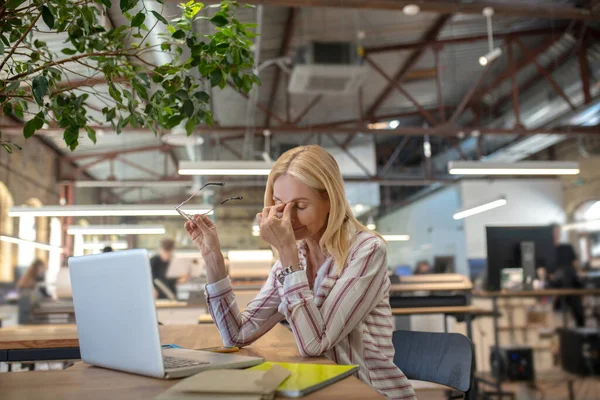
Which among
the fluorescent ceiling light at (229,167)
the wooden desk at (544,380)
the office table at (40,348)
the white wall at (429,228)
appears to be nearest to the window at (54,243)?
the white wall at (429,228)

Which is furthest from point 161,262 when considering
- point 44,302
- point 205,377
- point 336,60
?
point 205,377

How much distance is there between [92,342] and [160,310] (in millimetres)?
5331

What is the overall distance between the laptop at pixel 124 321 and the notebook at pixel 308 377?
127 millimetres

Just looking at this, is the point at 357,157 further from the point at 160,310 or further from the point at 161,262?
the point at 160,310

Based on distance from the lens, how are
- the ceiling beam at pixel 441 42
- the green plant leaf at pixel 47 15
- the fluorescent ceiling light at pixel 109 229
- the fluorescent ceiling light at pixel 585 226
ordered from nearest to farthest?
the green plant leaf at pixel 47 15, the ceiling beam at pixel 441 42, the fluorescent ceiling light at pixel 109 229, the fluorescent ceiling light at pixel 585 226

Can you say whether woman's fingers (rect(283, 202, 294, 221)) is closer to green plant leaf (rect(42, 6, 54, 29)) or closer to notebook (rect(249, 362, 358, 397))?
notebook (rect(249, 362, 358, 397))

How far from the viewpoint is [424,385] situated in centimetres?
487

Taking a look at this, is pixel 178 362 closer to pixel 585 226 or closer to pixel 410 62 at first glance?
pixel 410 62

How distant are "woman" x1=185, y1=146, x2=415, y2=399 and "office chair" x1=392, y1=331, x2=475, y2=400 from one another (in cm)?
18

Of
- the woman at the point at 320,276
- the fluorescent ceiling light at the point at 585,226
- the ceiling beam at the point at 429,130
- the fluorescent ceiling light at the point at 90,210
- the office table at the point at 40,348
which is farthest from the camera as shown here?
the fluorescent ceiling light at the point at 585,226

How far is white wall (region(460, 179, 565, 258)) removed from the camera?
12594 millimetres

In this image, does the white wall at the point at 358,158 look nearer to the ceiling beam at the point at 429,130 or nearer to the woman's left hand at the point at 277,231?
the ceiling beam at the point at 429,130

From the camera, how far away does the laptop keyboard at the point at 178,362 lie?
1084 mm

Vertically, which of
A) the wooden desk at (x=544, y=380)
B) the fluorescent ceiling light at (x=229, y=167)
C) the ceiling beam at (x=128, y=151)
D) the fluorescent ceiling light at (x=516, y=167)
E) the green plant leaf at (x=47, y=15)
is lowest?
the wooden desk at (x=544, y=380)
